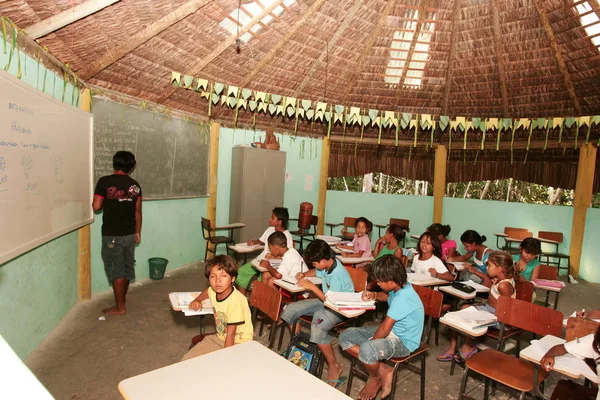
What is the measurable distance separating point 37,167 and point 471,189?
862cm

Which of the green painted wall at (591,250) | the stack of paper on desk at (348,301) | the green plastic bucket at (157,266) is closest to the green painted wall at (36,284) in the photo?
the green plastic bucket at (157,266)

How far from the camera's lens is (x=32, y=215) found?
3.26 meters

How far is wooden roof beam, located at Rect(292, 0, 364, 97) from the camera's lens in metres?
5.35

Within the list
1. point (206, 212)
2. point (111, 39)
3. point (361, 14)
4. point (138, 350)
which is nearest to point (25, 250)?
point (138, 350)

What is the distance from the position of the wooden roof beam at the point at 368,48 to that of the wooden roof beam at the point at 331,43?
43 centimetres

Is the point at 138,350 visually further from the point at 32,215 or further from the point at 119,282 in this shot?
the point at 32,215

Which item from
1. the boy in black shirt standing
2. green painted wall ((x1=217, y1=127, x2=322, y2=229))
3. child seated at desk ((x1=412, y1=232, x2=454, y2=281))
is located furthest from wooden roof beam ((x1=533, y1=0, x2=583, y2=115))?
the boy in black shirt standing

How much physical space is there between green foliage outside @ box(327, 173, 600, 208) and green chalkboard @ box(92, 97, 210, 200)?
356cm

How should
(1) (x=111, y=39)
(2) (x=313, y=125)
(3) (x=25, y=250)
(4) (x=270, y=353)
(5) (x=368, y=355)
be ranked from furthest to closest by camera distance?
(2) (x=313, y=125) → (1) (x=111, y=39) → (3) (x=25, y=250) → (5) (x=368, y=355) → (4) (x=270, y=353)

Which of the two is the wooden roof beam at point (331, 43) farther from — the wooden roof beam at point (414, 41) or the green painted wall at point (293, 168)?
the green painted wall at point (293, 168)

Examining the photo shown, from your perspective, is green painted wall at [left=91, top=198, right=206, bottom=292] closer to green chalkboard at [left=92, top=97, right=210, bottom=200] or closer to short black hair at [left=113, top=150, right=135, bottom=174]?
green chalkboard at [left=92, top=97, right=210, bottom=200]

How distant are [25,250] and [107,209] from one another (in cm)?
151

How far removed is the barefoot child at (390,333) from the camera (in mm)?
2863

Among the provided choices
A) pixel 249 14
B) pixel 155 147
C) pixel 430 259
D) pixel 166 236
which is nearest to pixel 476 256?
pixel 430 259
